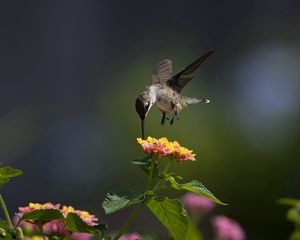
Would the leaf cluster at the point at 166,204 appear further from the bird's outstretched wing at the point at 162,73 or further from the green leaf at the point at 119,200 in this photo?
the bird's outstretched wing at the point at 162,73

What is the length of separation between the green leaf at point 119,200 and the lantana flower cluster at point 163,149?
90mm

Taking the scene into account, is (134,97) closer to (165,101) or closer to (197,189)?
(165,101)

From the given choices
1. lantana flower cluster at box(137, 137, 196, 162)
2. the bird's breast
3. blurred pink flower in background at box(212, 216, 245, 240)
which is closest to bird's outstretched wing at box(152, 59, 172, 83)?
the bird's breast

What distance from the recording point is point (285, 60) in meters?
6.64

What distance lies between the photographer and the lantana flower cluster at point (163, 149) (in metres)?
1.12

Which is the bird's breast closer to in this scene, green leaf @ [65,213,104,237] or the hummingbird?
the hummingbird

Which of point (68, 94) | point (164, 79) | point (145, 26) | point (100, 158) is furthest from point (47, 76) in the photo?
point (164, 79)

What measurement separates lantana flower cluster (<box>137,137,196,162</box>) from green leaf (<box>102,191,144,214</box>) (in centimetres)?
9

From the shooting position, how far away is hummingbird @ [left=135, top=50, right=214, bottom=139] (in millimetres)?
1402

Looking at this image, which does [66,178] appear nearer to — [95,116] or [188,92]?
[95,116]

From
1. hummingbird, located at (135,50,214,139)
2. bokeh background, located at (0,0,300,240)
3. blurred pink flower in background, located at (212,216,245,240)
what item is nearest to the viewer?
hummingbird, located at (135,50,214,139)

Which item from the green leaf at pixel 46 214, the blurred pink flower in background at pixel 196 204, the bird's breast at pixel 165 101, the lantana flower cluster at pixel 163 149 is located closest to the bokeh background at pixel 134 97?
the blurred pink flower in background at pixel 196 204

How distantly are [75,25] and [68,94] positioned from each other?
971mm

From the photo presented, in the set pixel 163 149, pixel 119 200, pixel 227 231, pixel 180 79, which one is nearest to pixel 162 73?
pixel 180 79
